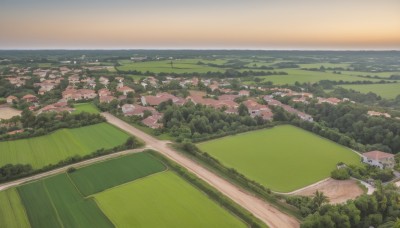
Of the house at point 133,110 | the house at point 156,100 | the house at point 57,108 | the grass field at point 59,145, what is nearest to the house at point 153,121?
the house at point 133,110

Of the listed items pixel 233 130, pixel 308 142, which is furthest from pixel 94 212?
pixel 308 142

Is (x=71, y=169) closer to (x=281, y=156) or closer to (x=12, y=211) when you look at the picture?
(x=12, y=211)

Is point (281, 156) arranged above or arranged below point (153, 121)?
below

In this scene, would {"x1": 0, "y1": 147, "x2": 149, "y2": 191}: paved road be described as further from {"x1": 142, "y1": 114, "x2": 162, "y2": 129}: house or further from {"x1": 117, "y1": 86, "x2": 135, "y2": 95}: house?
{"x1": 117, "y1": 86, "x2": 135, "y2": 95}: house

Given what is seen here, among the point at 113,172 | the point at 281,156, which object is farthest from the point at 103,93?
the point at 281,156

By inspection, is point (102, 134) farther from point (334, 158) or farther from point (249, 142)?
point (334, 158)

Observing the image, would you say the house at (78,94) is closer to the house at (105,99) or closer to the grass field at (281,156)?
the house at (105,99)
